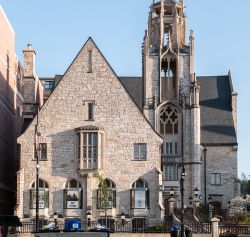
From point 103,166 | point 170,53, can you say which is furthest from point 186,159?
point 103,166

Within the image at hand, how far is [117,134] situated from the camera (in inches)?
2468

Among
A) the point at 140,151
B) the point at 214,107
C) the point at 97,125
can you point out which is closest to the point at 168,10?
the point at 214,107

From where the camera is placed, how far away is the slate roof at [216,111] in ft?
268

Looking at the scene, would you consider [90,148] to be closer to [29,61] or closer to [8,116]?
[8,116]

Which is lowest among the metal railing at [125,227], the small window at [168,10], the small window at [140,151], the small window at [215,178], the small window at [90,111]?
the metal railing at [125,227]

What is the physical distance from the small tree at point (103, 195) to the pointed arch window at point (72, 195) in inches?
66.4

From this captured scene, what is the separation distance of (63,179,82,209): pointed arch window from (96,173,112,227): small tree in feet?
5.54

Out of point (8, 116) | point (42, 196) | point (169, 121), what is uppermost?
point (8, 116)

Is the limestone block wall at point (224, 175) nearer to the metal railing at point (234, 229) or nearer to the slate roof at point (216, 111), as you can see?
the slate roof at point (216, 111)

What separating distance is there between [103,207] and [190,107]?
19271mm

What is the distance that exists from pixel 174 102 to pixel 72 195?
1857cm

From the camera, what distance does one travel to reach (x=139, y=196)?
202ft

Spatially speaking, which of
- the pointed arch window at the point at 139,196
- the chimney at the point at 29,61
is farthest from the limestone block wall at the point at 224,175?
the chimney at the point at 29,61

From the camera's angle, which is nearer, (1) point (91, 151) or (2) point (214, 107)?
(1) point (91, 151)
